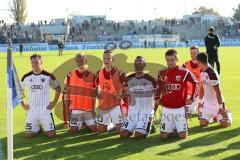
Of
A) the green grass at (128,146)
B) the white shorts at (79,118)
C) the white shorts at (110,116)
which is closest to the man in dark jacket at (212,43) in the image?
the green grass at (128,146)

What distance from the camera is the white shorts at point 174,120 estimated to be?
882 cm

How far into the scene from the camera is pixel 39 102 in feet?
30.6

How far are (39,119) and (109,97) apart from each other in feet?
4.70

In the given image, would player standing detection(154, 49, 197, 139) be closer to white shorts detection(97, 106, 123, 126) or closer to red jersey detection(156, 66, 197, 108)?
red jersey detection(156, 66, 197, 108)

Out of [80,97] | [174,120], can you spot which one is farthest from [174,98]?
[80,97]

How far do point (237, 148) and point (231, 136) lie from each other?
988mm

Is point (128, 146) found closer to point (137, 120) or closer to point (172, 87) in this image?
point (137, 120)

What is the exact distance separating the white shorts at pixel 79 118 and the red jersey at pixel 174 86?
Answer: 1513mm

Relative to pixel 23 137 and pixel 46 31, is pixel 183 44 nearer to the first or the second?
pixel 46 31

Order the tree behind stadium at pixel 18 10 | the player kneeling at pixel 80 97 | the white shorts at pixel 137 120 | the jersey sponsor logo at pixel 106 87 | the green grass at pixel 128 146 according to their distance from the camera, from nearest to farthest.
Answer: the green grass at pixel 128 146, the white shorts at pixel 137 120, the player kneeling at pixel 80 97, the jersey sponsor logo at pixel 106 87, the tree behind stadium at pixel 18 10

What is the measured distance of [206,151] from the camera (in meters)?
7.85

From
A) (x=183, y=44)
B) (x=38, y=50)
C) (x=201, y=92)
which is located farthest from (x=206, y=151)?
(x=183, y=44)

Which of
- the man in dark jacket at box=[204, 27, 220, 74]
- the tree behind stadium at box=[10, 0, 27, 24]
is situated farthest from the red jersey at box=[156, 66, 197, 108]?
the tree behind stadium at box=[10, 0, 27, 24]

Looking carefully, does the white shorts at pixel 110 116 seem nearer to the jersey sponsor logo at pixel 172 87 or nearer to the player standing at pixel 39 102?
the player standing at pixel 39 102
